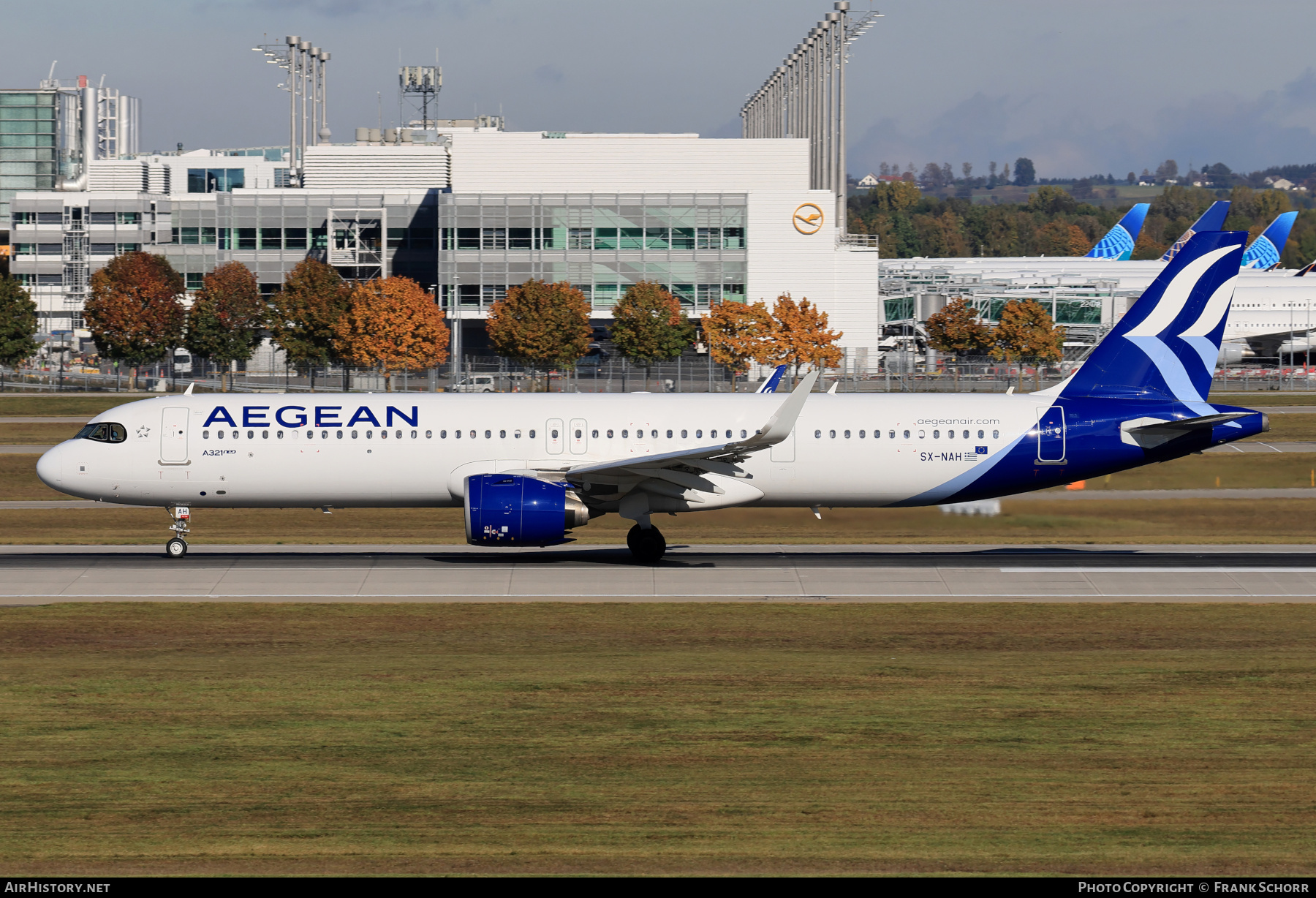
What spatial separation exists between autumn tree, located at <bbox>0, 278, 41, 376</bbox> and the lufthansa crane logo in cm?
6230

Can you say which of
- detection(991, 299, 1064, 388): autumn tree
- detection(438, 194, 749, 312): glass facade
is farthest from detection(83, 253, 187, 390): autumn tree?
detection(991, 299, 1064, 388): autumn tree

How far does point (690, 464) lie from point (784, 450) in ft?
9.09

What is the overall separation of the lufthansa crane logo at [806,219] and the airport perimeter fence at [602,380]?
43.6 feet

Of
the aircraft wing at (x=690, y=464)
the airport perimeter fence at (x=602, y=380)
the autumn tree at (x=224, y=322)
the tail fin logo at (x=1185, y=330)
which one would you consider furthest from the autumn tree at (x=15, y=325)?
the tail fin logo at (x=1185, y=330)

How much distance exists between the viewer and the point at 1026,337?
11450cm

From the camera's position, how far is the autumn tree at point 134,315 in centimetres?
10138

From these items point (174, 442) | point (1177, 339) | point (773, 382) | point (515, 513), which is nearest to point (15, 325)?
point (174, 442)

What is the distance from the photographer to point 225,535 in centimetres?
4156

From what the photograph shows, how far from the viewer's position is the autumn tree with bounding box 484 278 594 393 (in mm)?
101375

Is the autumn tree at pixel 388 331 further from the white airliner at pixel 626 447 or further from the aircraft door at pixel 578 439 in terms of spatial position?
the aircraft door at pixel 578 439

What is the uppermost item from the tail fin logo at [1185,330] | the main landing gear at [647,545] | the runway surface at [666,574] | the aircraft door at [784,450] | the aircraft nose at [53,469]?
the tail fin logo at [1185,330]

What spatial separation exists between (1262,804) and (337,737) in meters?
11.4
